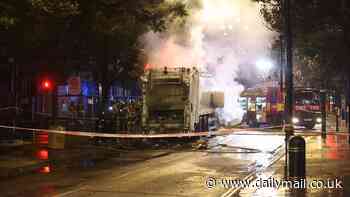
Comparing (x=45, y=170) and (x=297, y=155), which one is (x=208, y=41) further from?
(x=297, y=155)

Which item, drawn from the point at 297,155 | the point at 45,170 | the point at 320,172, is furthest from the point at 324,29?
the point at 45,170

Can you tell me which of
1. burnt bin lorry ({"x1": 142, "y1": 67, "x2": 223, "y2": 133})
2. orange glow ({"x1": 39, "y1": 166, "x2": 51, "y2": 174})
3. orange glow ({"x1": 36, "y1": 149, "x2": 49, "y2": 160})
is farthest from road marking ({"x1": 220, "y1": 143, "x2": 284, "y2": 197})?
orange glow ({"x1": 36, "y1": 149, "x2": 49, "y2": 160})

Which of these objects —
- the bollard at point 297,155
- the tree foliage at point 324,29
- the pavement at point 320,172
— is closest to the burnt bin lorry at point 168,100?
the tree foliage at point 324,29

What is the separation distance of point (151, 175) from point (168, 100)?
10.9 metres

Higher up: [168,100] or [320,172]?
[168,100]

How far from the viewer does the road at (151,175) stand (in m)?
11.5

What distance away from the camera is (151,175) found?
46.0 feet

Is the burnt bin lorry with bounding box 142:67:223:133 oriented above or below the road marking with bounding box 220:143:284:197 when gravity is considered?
above

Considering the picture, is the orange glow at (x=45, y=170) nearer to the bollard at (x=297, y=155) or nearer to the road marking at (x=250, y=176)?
the road marking at (x=250, y=176)

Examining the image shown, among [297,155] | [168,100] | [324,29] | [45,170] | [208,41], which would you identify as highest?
[208,41]

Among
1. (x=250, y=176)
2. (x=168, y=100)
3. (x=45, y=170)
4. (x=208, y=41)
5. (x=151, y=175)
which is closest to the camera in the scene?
(x=250, y=176)

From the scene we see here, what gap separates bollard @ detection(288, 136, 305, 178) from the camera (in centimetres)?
1116

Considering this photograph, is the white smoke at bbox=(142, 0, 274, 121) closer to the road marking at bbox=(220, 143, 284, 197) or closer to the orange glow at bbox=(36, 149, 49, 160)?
the orange glow at bbox=(36, 149, 49, 160)

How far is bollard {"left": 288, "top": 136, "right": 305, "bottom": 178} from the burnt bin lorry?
13.2 m
